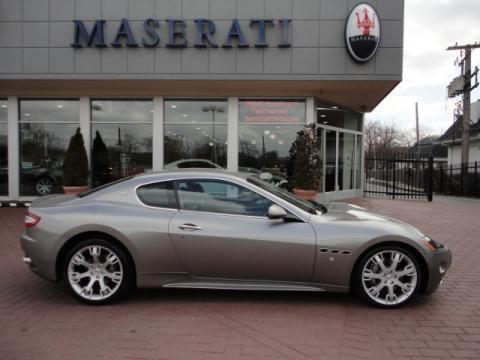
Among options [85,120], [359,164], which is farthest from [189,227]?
[359,164]

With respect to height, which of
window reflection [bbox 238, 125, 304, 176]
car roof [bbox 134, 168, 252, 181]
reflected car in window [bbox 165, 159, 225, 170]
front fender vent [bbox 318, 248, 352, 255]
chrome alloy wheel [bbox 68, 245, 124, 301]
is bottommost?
chrome alloy wheel [bbox 68, 245, 124, 301]

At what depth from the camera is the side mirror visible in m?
3.74

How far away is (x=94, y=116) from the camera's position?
11492 millimetres

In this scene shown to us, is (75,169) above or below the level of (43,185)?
above

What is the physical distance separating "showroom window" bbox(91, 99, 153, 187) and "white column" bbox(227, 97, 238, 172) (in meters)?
2.39

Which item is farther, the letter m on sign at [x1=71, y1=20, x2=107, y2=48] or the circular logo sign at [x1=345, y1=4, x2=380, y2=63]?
the letter m on sign at [x1=71, y1=20, x2=107, y2=48]

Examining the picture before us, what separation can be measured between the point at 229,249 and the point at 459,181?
20.4 m

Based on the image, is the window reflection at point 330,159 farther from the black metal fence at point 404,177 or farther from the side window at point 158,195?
the side window at point 158,195

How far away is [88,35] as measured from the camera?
9.58 meters

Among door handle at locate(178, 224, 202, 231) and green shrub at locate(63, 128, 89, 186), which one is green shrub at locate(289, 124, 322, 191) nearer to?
green shrub at locate(63, 128, 89, 186)

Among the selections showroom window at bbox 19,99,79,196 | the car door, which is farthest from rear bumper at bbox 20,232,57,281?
showroom window at bbox 19,99,79,196

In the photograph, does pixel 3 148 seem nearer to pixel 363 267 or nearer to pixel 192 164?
pixel 192 164

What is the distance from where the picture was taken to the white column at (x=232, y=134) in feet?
36.6

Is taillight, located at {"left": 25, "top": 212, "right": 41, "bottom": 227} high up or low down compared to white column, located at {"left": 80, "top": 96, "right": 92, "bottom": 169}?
down
